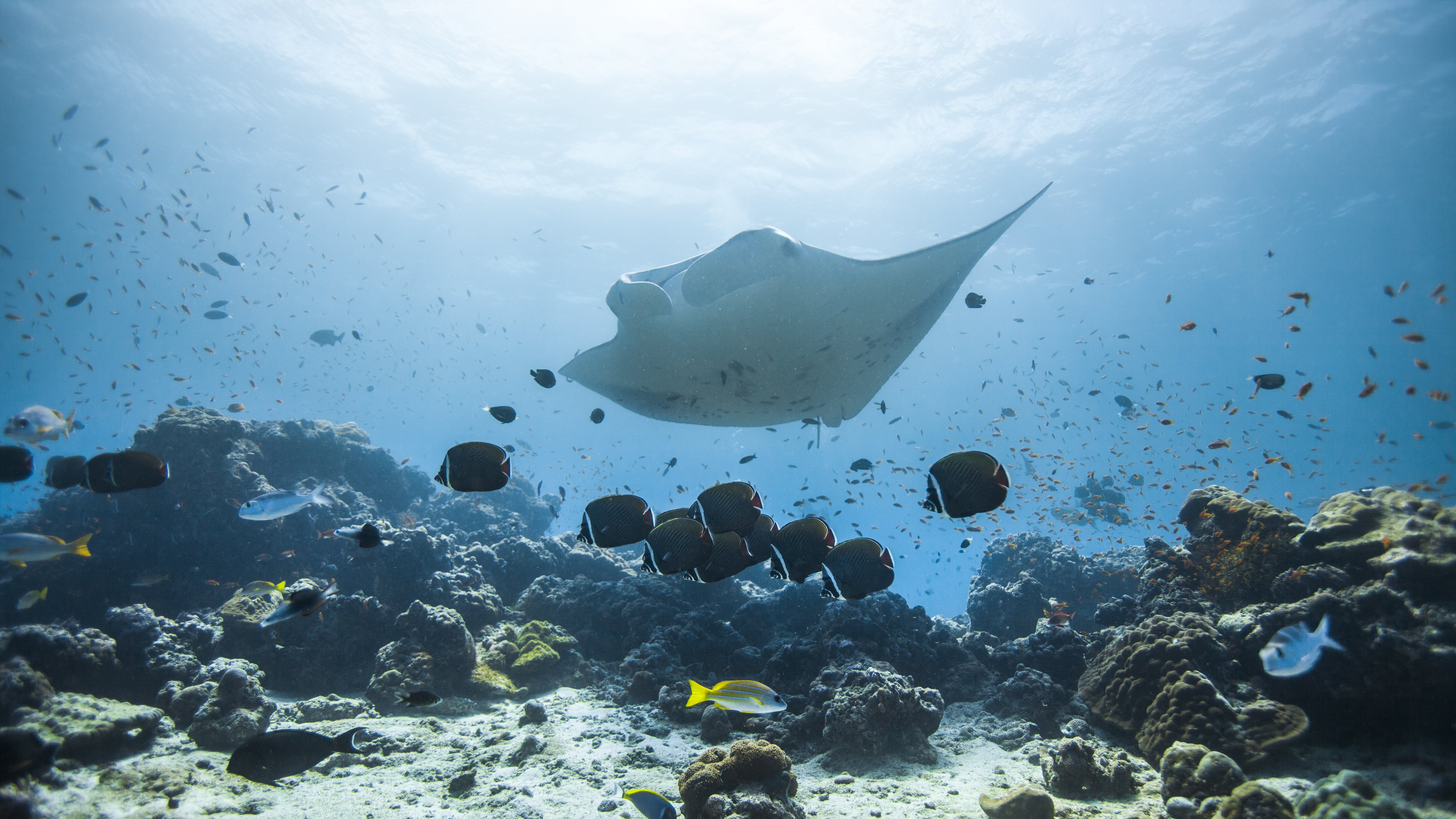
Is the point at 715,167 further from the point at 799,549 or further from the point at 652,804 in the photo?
the point at 652,804

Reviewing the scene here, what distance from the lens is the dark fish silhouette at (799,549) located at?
3299mm

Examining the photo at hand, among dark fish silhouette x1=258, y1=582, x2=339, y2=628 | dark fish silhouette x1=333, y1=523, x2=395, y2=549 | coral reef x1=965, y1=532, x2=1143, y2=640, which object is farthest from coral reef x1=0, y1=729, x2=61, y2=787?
coral reef x1=965, y1=532, x2=1143, y2=640

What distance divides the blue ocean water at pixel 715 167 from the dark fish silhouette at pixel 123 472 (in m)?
7.29

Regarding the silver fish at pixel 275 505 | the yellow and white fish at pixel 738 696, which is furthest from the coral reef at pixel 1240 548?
the silver fish at pixel 275 505

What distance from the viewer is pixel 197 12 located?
16.9 metres

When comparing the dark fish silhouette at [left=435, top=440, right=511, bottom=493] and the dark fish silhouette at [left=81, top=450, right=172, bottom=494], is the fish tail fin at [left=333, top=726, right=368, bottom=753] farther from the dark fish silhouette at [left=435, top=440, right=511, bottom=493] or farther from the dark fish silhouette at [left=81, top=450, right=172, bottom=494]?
the dark fish silhouette at [left=81, top=450, right=172, bottom=494]

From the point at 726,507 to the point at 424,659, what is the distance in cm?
503

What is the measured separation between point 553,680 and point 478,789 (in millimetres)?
2865

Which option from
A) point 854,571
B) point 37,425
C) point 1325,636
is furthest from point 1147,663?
point 37,425

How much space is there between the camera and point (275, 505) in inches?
193

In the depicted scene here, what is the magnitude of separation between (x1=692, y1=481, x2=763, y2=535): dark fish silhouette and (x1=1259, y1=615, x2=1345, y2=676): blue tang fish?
3215 millimetres

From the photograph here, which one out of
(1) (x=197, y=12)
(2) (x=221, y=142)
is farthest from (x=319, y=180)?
(1) (x=197, y=12)

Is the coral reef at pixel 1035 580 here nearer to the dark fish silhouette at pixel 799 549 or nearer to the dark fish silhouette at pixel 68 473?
the dark fish silhouette at pixel 799 549

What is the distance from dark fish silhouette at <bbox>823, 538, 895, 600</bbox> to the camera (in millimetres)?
3180
